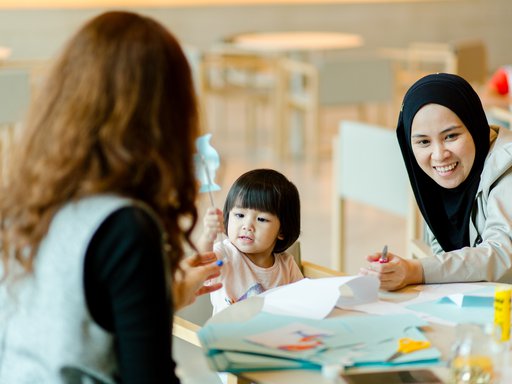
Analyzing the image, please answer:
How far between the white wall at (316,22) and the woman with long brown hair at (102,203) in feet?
22.1

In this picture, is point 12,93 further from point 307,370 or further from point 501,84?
point 307,370

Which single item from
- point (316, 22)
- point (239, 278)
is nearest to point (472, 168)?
point (239, 278)

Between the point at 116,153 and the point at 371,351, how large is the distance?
1.83 ft

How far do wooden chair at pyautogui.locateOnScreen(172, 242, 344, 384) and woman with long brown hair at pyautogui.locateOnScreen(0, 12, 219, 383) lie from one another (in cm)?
63

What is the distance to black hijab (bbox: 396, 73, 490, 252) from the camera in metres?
2.18

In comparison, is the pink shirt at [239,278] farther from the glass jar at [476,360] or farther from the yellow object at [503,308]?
the glass jar at [476,360]

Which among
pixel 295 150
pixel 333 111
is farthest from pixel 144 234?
pixel 333 111

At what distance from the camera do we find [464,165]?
2.19 meters

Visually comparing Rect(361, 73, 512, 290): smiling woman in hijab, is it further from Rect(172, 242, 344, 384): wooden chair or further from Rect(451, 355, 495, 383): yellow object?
Rect(451, 355, 495, 383): yellow object

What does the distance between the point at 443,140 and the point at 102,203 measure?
112cm

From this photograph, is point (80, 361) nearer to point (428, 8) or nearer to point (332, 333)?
point (332, 333)

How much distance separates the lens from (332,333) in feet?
5.28

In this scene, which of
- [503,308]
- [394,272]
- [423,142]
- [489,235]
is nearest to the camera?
[503,308]

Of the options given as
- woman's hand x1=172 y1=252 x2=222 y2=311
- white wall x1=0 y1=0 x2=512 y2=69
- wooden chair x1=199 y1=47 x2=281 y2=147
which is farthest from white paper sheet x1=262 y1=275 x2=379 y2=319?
white wall x1=0 y1=0 x2=512 y2=69
